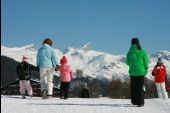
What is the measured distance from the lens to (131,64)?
16.5 metres

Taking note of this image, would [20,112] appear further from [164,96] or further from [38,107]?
[164,96]

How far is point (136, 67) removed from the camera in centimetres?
1630

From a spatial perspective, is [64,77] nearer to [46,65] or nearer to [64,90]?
[64,90]

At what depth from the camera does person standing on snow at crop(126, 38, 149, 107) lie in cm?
1606

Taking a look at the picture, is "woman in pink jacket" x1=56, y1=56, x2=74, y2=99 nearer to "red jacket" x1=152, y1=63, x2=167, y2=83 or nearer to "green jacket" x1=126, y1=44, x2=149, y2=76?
"red jacket" x1=152, y1=63, x2=167, y2=83

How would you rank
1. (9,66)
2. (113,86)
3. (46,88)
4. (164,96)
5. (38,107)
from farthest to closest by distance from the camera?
1. (113,86)
2. (9,66)
3. (164,96)
4. (46,88)
5. (38,107)

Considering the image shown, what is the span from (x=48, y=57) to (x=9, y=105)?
4305 millimetres

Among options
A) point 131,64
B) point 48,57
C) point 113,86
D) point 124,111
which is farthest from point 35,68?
point 113,86

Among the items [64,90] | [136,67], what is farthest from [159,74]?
[136,67]

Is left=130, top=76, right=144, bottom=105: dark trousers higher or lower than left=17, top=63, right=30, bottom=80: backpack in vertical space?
lower

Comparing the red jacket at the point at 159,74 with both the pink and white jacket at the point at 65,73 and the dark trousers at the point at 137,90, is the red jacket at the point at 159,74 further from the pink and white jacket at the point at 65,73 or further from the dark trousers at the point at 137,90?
the dark trousers at the point at 137,90

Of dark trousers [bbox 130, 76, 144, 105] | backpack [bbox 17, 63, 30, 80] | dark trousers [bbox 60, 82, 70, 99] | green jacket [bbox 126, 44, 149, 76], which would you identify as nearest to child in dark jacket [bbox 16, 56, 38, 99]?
backpack [bbox 17, 63, 30, 80]

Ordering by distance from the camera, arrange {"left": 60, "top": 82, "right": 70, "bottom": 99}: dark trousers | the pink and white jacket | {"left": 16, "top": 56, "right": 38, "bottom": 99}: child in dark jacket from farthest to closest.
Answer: the pink and white jacket → {"left": 16, "top": 56, "right": 38, "bottom": 99}: child in dark jacket → {"left": 60, "top": 82, "right": 70, "bottom": 99}: dark trousers

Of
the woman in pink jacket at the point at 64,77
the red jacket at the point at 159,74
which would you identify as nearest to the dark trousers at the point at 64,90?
the woman in pink jacket at the point at 64,77
